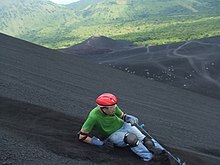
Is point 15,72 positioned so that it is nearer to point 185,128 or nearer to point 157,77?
point 185,128

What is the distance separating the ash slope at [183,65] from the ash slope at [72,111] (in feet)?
17.8

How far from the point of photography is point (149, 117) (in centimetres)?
1096

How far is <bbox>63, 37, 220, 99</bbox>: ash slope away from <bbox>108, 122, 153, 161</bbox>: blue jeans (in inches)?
651

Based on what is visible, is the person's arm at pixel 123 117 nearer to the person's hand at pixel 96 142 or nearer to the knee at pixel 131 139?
the knee at pixel 131 139

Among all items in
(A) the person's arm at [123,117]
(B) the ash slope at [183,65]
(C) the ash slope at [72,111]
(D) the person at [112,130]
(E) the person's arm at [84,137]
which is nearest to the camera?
(C) the ash slope at [72,111]

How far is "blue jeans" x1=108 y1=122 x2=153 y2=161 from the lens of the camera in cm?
590

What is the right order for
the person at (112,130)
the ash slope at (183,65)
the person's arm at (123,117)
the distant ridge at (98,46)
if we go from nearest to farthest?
the person at (112,130) → the person's arm at (123,117) → the ash slope at (183,65) → the distant ridge at (98,46)

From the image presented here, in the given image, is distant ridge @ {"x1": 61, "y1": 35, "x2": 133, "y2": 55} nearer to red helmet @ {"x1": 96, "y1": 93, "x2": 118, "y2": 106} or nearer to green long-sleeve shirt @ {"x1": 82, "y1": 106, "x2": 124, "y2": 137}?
green long-sleeve shirt @ {"x1": 82, "y1": 106, "x2": 124, "y2": 137}

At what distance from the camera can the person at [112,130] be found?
18.9ft

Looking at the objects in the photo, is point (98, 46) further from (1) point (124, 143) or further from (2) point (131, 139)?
(2) point (131, 139)

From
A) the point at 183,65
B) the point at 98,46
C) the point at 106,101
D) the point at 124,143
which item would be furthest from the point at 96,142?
the point at 98,46

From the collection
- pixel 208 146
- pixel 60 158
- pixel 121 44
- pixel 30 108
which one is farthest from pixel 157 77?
pixel 121 44

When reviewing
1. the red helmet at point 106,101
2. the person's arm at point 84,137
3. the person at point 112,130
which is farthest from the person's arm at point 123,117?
the person's arm at point 84,137

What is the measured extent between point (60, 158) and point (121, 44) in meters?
45.8
